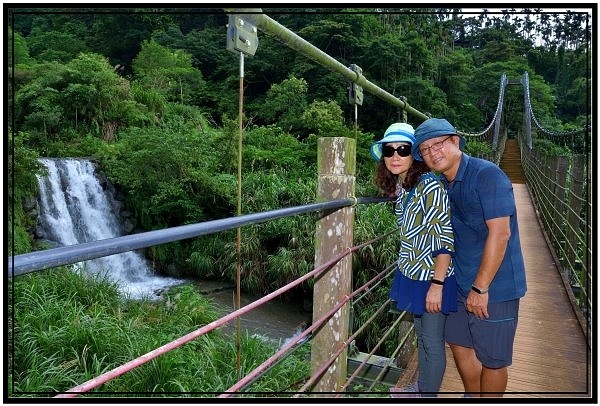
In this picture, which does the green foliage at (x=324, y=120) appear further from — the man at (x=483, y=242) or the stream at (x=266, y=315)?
the man at (x=483, y=242)

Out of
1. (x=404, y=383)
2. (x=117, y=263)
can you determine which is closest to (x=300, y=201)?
(x=117, y=263)

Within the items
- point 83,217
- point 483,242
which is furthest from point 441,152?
point 83,217

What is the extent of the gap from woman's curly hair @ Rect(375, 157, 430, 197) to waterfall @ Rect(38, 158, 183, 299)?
251 inches

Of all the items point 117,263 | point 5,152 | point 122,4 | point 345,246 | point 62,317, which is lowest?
point 117,263

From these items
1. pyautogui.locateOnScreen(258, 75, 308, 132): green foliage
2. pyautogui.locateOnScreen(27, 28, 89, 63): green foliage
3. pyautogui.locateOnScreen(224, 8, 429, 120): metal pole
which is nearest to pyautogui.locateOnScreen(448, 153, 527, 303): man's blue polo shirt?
pyautogui.locateOnScreen(224, 8, 429, 120): metal pole

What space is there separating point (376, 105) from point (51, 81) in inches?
378

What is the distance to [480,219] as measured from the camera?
1307 mm

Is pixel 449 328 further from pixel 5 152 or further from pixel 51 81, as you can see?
pixel 51 81

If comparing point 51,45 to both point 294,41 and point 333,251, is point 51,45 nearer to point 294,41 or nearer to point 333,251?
point 294,41

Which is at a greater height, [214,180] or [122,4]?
[122,4]

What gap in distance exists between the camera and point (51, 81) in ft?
40.2

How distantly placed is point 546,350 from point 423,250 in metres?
1.42

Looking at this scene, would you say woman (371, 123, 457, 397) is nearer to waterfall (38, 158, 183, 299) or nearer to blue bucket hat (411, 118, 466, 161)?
blue bucket hat (411, 118, 466, 161)

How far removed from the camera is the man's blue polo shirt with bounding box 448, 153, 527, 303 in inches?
49.7
